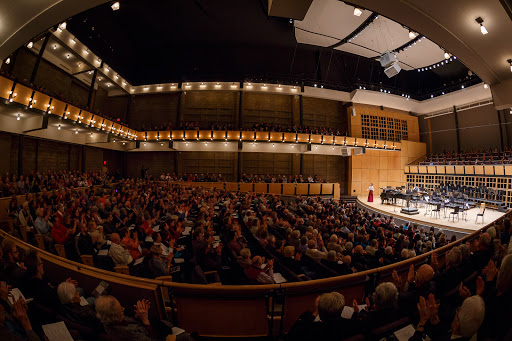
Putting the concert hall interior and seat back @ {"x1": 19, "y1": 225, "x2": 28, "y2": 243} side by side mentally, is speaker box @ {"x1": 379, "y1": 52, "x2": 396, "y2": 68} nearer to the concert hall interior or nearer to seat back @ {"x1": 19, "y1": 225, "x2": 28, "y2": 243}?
the concert hall interior

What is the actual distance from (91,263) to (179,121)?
14.5 meters

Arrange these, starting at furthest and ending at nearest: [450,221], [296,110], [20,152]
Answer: [296,110] < [20,152] < [450,221]

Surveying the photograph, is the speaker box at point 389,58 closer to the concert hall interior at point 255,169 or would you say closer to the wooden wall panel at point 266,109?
the concert hall interior at point 255,169

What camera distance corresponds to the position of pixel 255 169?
56.4 feet

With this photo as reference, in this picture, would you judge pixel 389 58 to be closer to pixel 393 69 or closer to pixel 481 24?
pixel 393 69

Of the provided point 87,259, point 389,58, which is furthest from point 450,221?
point 87,259

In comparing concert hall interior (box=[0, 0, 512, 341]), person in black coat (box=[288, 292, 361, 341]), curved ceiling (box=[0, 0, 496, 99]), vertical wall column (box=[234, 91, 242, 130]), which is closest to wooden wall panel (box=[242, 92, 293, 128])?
concert hall interior (box=[0, 0, 512, 341])

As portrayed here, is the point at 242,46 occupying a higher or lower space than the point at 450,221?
higher

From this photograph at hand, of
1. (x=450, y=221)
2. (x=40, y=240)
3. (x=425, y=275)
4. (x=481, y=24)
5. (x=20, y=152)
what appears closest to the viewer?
(x=425, y=275)

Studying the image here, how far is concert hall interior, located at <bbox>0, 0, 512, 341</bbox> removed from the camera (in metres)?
2.07

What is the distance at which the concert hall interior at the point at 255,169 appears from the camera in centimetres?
207

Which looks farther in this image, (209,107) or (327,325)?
(209,107)

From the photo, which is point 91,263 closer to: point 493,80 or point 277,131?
point 493,80

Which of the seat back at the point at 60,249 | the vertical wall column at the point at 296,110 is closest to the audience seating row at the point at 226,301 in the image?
the seat back at the point at 60,249
